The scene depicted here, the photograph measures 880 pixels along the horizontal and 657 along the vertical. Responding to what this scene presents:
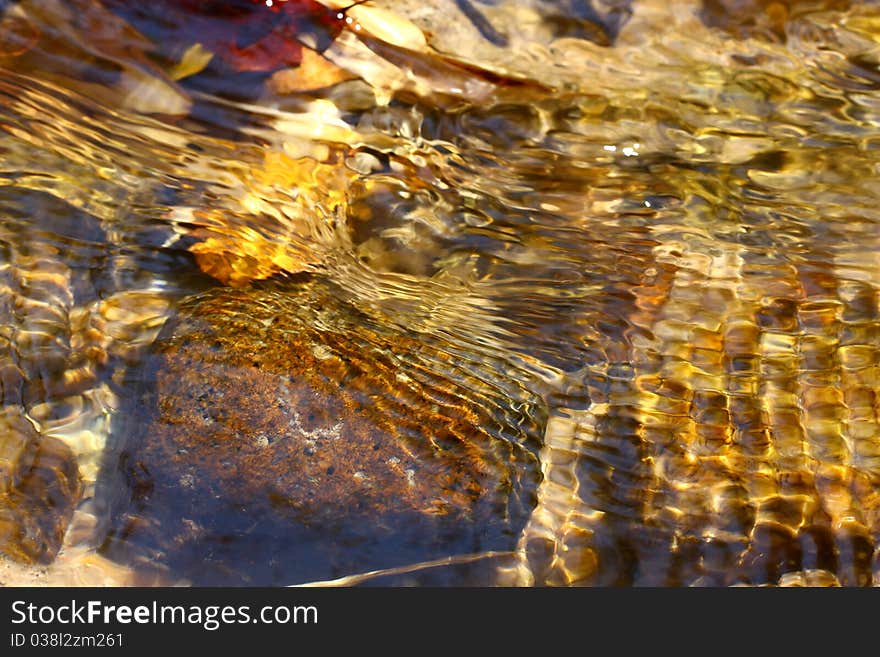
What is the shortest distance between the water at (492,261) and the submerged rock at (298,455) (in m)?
0.01

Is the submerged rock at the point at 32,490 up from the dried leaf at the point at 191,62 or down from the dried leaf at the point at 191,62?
down

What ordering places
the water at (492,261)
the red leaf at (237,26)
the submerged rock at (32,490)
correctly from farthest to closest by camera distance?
the red leaf at (237,26) < the water at (492,261) < the submerged rock at (32,490)

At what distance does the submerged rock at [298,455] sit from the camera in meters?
2.00

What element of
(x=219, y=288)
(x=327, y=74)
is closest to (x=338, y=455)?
(x=219, y=288)

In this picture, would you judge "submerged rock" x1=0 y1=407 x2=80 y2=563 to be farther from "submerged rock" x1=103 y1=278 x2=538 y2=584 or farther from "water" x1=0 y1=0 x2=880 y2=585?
"submerged rock" x1=103 y1=278 x2=538 y2=584

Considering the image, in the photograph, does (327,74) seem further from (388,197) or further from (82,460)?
A: (82,460)

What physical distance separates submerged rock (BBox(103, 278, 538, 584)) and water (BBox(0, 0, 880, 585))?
12 mm

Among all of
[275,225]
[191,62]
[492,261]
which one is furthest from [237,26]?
[492,261]

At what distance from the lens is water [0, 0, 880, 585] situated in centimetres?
212

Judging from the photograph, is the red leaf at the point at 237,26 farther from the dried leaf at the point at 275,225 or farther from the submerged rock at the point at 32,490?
the submerged rock at the point at 32,490

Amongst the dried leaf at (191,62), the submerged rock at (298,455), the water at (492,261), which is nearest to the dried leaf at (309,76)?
the water at (492,261)

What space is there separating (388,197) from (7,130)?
1155 mm

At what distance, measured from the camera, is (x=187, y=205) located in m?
2.41

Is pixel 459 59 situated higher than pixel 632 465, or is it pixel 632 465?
pixel 459 59
